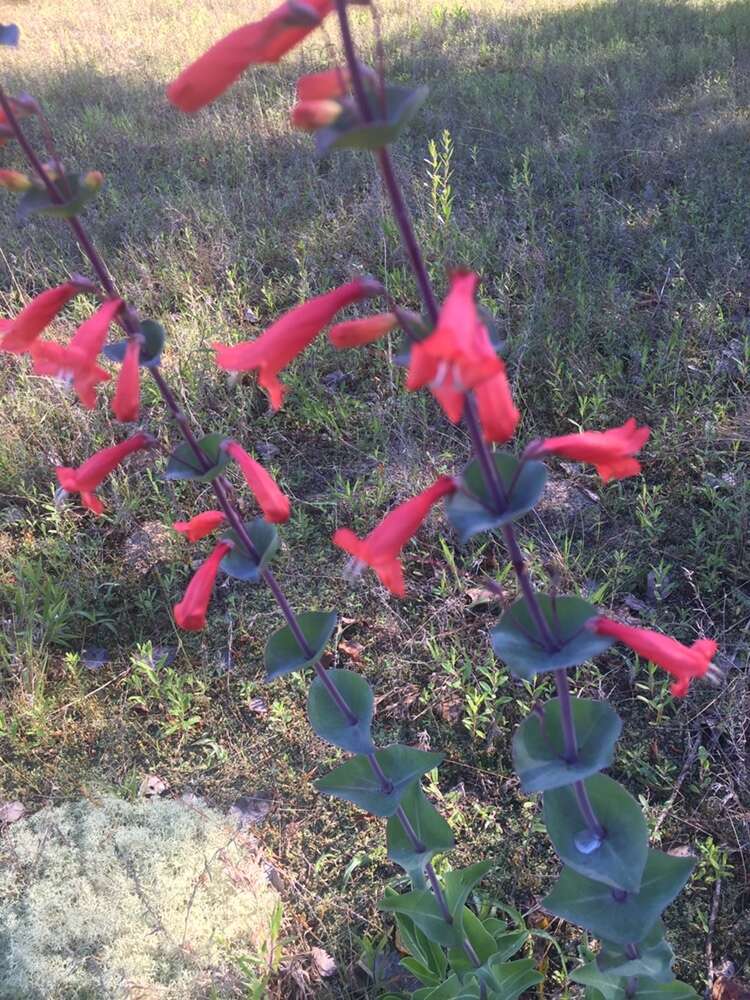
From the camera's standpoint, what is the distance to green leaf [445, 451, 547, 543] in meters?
1.34

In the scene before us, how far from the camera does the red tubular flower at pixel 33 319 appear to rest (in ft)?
5.14

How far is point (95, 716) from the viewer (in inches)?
123

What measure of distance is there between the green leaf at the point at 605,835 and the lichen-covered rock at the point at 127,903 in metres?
1.16

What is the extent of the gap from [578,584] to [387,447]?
1.14 meters

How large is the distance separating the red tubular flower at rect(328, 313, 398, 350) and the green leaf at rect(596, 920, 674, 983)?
147 centimetres

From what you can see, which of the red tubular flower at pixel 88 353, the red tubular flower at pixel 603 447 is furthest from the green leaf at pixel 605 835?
the red tubular flower at pixel 88 353

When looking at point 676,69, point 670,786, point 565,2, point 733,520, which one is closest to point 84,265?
point 733,520

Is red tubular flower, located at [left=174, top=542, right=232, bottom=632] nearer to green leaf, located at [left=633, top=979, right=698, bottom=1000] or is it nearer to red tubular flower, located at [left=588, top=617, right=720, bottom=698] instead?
red tubular flower, located at [left=588, top=617, right=720, bottom=698]

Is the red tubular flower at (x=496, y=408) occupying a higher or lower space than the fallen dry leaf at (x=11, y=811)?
higher

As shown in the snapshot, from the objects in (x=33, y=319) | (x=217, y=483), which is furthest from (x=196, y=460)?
(x=33, y=319)

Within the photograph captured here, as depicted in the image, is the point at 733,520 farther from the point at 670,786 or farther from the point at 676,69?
the point at 676,69

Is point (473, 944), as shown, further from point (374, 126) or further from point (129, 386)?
point (374, 126)

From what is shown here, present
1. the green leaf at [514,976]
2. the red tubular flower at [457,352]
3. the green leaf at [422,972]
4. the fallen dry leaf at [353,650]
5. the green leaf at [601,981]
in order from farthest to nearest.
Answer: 1. the fallen dry leaf at [353,650]
2. the green leaf at [422,972]
3. the green leaf at [514,976]
4. the green leaf at [601,981]
5. the red tubular flower at [457,352]

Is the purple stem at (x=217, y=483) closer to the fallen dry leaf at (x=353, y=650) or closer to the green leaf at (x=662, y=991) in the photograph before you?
the green leaf at (x=662, y=991)
